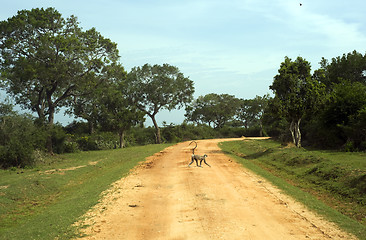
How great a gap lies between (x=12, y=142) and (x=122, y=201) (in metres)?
14.8

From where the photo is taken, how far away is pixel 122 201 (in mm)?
11836

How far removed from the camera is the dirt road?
8359 mm

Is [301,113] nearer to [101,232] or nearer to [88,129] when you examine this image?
[101,232]

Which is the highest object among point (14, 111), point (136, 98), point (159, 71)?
point (159, 71)

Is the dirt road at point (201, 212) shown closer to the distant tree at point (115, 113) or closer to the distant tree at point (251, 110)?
the distant tree at point (115, 113)

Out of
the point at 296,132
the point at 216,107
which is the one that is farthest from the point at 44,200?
the point at 216,107

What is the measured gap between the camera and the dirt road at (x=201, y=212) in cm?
836

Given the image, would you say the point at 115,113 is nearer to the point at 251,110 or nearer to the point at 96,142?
the point at 96,142

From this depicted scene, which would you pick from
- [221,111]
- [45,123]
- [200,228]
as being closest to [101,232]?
[200,228]

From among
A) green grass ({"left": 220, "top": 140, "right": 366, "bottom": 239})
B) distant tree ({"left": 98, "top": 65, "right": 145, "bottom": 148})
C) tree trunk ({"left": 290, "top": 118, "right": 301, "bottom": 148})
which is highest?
distant tree ({"left": 98, "top": 65, "right": 145, "bottom": 148})

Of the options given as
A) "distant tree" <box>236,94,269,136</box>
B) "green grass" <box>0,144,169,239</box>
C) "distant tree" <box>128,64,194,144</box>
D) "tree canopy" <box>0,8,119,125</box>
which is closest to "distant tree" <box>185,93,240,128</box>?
"distant tree" <box>236,94,269,136</box>

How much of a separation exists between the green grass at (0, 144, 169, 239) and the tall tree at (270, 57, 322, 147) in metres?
15.9

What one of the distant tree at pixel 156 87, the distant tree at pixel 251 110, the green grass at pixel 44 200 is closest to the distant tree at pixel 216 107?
the distant tree at pixel 251 110

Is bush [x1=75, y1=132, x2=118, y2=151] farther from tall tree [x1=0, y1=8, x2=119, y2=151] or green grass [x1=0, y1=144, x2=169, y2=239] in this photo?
green grass [x1=0, y1=144, x2=169, y2=239]
